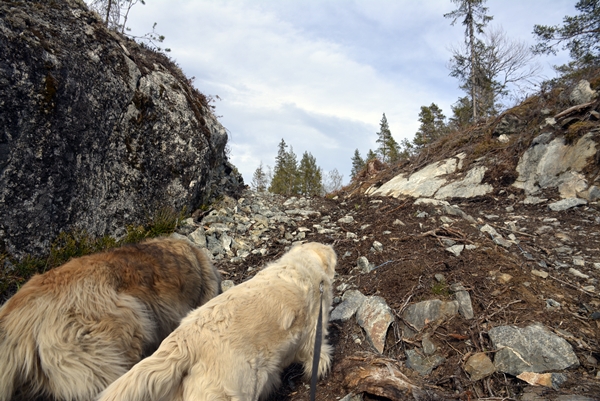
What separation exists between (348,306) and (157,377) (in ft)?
9.26

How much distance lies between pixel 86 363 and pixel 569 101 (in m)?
12.0

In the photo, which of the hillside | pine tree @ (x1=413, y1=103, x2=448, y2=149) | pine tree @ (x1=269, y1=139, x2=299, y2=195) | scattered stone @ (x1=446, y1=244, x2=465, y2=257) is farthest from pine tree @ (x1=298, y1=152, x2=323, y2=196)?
scattered stone @ (x1=446, y1=244, x2=465, y2=257)

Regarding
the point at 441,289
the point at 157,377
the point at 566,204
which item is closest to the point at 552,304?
the point at 441,289

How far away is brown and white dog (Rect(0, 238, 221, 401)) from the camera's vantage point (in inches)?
98.6

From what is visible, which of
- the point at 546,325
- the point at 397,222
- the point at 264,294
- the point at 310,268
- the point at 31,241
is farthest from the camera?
the point at 397,222

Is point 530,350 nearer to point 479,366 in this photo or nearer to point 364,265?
point 479,366

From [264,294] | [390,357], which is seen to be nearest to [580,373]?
[390,357]

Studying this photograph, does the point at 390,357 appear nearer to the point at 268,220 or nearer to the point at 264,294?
the point at 264,294

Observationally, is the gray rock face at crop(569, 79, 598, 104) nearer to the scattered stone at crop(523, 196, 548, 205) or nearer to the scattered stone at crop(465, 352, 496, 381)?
the scattered stone at crop(523, 196, 548, 205)

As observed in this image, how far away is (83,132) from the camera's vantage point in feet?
19.4

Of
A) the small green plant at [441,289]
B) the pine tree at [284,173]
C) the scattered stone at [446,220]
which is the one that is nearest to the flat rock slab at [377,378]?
the small green plant at [441,289]

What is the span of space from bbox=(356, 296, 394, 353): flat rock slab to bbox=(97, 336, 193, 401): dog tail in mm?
2318

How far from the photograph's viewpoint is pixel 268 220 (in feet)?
28.9

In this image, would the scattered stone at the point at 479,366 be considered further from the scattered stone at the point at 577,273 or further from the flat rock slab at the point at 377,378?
the scattered stone at the point at 577,273
